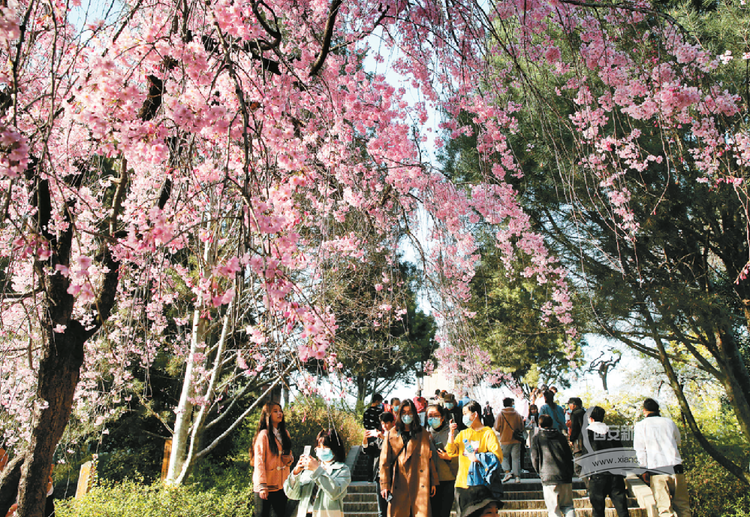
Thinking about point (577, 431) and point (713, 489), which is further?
point (713, 489)

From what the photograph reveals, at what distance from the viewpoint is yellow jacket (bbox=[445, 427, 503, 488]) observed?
15.5ft

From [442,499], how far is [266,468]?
1.65 meters

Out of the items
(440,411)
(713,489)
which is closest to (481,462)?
(440,411)

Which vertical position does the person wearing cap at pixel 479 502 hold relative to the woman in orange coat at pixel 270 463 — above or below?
below

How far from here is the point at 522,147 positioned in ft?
29.6

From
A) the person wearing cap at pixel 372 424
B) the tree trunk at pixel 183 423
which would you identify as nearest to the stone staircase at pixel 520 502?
the person wearing cap at pixel 372 424

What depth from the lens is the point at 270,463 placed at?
4.53 meters

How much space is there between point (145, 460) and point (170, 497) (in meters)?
4.81

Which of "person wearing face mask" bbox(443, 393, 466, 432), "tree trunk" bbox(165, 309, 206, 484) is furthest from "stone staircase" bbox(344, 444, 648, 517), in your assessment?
"tree trunk" bbox(165, 309, 206, 484)

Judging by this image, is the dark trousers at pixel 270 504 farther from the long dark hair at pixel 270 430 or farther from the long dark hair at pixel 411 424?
the long dark hair at pixel 411 424

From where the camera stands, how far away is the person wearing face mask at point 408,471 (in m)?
4.39

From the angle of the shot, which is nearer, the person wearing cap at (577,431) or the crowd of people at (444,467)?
the crowd of people at (444,467)

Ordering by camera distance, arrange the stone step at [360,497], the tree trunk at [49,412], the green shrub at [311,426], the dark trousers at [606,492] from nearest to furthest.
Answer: the tree trunk at [49,412] → the dark trousers at [606,492] → the stone step at [360,497] → the green shrub at [311,426]

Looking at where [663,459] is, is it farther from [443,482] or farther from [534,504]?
[534,504]
